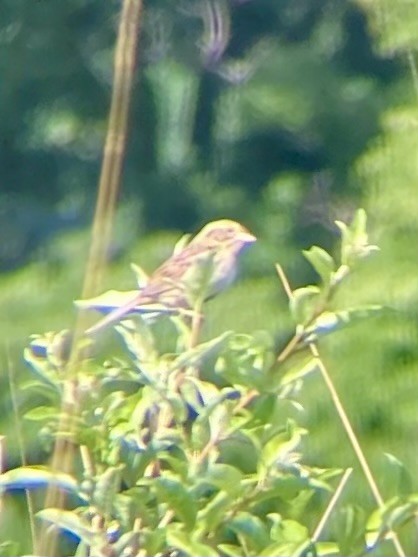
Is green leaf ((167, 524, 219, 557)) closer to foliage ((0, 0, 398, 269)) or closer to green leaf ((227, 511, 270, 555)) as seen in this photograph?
green leaf ((227, 511, 270, 555))

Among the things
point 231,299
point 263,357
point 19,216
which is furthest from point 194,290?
point 19,216

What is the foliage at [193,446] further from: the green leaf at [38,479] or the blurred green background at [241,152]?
the blurred green background at [241,152]

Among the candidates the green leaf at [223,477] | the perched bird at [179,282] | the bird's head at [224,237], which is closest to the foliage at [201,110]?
the bird's head at [224,237]

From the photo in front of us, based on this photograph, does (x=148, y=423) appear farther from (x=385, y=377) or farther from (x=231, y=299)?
(x=385, y=377)

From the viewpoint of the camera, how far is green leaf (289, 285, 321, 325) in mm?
998

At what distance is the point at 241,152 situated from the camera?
5.92ft

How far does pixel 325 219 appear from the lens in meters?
1.80

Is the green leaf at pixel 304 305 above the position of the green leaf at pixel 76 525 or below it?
above

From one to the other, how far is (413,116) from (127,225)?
15.7 inches

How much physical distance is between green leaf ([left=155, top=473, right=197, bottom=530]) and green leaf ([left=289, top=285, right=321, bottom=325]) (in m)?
0.15

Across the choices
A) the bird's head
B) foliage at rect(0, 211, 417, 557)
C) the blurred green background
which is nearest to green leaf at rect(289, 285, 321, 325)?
foliage at rect(0, 211, 417, 557)

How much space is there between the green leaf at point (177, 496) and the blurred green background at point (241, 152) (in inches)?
30.5

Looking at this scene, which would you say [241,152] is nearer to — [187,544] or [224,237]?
[224,237]

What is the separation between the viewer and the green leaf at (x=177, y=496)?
3.14 ft
